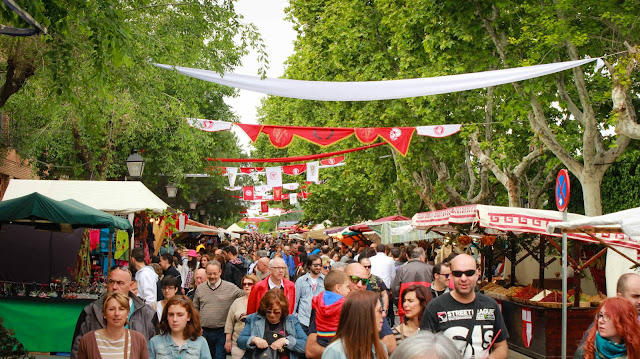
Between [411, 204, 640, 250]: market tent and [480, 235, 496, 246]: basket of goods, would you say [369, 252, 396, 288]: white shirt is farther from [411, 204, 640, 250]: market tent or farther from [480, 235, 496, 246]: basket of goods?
[480, 235, 496, 246]: basket of goods

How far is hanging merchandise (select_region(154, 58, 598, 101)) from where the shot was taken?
1207cm

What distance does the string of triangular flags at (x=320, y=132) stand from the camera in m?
20.9

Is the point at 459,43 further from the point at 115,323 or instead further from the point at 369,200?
the point at 369,200

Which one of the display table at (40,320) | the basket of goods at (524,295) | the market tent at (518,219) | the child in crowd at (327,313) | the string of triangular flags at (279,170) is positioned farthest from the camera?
the string of triangular flags at (279,170)

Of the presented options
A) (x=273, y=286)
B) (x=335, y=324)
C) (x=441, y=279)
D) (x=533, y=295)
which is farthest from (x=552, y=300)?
(x=335, y=324)

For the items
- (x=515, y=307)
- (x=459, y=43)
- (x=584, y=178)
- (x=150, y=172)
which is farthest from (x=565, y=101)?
(x=150, y=172)

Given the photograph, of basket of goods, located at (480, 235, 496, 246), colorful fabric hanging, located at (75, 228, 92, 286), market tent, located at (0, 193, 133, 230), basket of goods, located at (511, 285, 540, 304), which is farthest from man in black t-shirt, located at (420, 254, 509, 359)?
colorful fabric hanging, located at (75, 228, 92, 286)

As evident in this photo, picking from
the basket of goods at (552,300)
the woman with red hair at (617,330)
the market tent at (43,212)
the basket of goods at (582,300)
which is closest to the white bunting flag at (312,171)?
the basket of goods at (582,300)

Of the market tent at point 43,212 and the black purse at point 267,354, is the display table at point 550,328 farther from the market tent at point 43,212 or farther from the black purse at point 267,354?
the market tent at point 43,212

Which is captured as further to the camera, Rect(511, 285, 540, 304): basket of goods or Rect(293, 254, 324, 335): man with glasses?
Rect(511, 285, 540, 304): basket of goods

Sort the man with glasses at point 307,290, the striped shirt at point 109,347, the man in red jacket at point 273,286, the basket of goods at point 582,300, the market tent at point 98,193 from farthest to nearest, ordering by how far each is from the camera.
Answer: the market tent at point 98,193, the basket of goods at point 582,300, the man with glasses at point 307,290, the man in red jacket at point 273,286, the striped shirt at point 109,347

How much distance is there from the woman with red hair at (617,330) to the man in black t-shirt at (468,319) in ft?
2.24

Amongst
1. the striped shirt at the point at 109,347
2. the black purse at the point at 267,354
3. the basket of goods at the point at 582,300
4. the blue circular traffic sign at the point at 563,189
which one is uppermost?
the blue circular traffic sign at the point at 563,189

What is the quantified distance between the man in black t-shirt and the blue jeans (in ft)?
14.1
